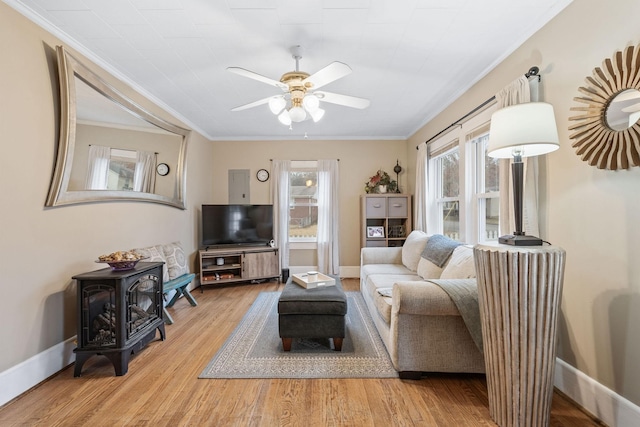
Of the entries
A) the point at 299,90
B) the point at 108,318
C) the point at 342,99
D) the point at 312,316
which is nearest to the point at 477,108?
the point at 342,99

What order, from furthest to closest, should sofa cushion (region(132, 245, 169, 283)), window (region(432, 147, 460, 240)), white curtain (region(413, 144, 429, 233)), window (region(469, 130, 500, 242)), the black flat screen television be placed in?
the black flat screen television, white curtain (region(413, 144, 429, 233)), window (region(432, 147, 460, 240)), sofa cushion (region(132, 245, 169, 283)), window (region(469, 130, 500, 242))

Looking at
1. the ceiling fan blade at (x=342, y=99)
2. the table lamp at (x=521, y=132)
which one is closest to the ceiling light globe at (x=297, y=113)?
the ceiling fan blade at (x=342, y=99)

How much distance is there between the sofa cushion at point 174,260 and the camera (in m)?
3.57

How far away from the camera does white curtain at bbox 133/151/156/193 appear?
3215mm

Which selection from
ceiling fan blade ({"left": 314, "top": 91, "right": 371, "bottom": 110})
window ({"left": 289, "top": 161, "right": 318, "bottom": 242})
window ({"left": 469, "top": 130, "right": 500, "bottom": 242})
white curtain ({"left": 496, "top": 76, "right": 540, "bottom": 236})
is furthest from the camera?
window ({"left": 289, "top": 161, "right": 318, "bottom": 242})

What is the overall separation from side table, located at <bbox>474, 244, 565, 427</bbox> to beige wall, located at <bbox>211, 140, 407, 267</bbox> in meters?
3.86

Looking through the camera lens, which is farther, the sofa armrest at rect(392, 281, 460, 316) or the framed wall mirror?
the framed wall mirror

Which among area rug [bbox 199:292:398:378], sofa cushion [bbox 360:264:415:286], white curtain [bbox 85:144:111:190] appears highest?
white curtain [bbox 85:144:111:190]

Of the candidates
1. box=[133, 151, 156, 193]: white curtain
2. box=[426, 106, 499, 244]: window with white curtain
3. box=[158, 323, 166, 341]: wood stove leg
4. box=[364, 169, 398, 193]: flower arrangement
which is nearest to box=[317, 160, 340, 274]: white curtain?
box=[364, 169, 398, 193]: flower arrangement

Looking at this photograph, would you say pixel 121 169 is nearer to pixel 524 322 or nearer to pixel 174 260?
pixel 174 260

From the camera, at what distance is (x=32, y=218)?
207 centimetres

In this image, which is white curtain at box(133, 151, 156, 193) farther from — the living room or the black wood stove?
the black wood stove

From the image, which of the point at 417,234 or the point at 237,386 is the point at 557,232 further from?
the point at 237,386

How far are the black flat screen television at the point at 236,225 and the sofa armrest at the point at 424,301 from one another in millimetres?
3436
